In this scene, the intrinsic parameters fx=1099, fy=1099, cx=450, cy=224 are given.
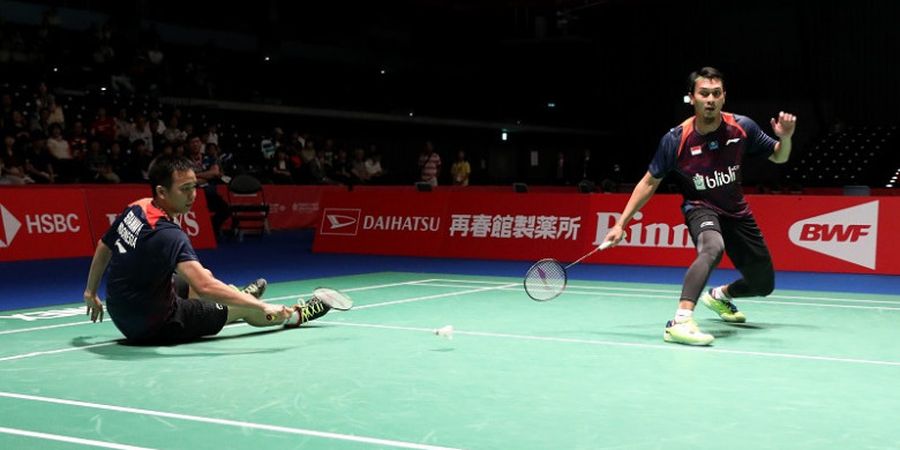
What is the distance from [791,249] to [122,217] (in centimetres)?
923

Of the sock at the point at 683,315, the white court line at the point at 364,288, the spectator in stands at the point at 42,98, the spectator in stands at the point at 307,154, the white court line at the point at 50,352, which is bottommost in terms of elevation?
the white court line at the point at 364,288

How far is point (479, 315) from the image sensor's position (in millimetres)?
9133

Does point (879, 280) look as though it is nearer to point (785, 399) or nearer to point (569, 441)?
point (785, 399)

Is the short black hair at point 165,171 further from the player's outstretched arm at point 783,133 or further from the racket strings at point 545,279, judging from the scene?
the player's outstretched arm at point 783,133

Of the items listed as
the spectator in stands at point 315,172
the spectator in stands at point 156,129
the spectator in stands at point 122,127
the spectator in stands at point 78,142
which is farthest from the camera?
the spectator in stands at point 315,172

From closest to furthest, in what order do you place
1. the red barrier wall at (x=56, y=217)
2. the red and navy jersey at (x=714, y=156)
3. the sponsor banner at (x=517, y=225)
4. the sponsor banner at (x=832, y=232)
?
1. the red and navy jersey at (x=714, y=156)
2. the sponsor banner at (x=832, y=232)
3. the red barrier wall at (x=56, y=217)
4. the sponsor banner at (x=517, y=225)

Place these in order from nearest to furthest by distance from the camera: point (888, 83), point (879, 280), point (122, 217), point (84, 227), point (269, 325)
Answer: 1. point (122, 217)
2. point (269, 325)
3. point (879, 280)
4. point (84, 227)
5. point (888, 83)

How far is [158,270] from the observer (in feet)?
22.4

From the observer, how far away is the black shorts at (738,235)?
7945 millimetres

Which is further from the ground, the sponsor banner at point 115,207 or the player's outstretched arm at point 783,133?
the player's outstretched arm at point 783,133

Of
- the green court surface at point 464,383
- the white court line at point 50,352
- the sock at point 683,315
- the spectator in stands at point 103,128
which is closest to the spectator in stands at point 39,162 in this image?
the spectator in stands at point 103,128

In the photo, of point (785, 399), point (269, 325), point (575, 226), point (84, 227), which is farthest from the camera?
point (84, 227)

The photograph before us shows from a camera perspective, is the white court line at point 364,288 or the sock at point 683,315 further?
the white court line at point 364,288

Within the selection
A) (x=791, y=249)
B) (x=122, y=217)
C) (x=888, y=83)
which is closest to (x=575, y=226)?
(x=791, y=249)
